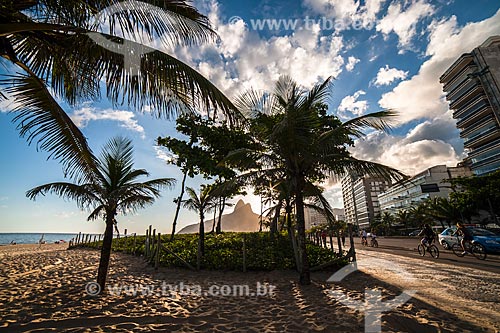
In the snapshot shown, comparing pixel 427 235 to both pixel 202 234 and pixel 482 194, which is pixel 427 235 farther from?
pixel 482 194

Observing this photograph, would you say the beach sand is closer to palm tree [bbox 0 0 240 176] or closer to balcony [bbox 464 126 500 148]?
palm tree [bbox 0 0 240 176]

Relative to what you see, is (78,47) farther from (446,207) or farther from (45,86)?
(446,207)

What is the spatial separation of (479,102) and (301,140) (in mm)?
56535

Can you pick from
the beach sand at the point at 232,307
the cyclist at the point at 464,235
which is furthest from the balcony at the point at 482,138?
the beach sand at the point at 232,307

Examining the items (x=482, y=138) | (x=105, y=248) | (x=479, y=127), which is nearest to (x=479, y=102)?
(x=479, y=127)

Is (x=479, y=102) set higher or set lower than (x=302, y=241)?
higher

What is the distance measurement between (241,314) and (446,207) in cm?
4170

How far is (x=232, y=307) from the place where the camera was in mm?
5359

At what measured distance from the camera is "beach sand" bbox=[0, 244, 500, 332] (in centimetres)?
409

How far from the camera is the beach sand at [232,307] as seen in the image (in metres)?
4.09

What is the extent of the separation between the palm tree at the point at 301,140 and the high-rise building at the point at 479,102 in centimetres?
5003

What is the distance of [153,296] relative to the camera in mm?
6125

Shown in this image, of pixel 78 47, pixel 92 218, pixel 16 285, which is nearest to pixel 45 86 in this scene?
pixel 78 47

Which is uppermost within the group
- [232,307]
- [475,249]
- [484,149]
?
[484,149]
